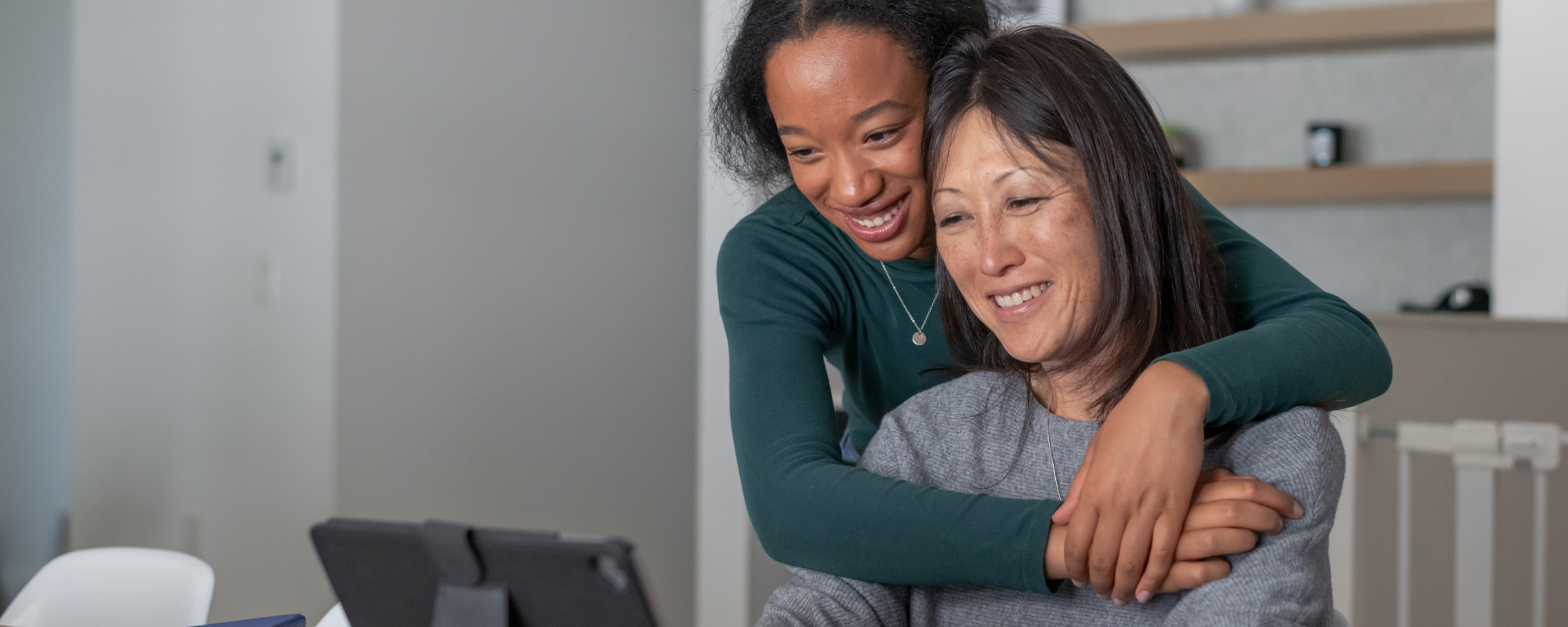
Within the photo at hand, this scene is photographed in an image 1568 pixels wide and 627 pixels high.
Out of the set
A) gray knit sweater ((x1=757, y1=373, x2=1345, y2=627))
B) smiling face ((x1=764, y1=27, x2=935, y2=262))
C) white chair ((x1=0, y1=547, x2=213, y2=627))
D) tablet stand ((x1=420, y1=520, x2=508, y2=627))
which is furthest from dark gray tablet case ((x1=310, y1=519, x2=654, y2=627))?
white chair ((x1=0, y1=547, x2=213, y2=627))

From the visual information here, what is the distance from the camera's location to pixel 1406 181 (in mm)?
2998

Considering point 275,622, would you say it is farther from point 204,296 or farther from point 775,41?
point 204,296

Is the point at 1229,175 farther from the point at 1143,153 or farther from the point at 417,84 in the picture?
the point at 1143,153

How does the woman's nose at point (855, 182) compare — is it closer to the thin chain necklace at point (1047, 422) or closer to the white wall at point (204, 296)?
the thin chain necklace at point (1047, 422)

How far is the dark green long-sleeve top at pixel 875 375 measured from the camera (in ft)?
3.09

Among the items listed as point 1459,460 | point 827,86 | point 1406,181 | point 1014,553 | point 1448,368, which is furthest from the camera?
point 1406,181

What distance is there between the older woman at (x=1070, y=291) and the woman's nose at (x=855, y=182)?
0.07 metres

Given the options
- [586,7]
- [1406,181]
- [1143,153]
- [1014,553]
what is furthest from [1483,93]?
[1014,553]

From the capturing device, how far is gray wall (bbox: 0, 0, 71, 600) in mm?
2910

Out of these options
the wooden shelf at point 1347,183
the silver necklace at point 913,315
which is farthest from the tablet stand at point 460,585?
the wooden shelf at point 1347,183

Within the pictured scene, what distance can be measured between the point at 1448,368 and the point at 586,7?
2384 millimetres

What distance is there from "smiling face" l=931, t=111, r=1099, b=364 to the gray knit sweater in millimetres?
127

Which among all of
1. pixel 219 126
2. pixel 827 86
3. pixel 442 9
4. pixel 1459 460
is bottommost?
pixel 1459 460

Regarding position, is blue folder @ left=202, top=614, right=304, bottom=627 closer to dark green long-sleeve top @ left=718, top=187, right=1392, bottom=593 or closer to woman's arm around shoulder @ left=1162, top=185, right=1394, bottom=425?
dark green long-sleeve top @ left=718, top=187, right=1392, bottom=593
